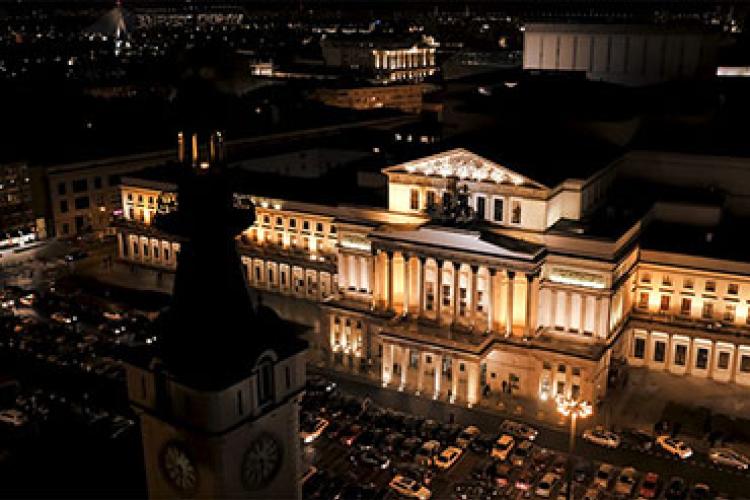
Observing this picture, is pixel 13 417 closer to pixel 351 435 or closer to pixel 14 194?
pixel 351 435

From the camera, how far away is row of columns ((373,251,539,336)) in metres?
69.9

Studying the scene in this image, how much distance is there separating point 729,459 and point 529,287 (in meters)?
19.9

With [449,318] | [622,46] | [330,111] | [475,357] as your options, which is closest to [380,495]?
[475,357]

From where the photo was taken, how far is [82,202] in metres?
114

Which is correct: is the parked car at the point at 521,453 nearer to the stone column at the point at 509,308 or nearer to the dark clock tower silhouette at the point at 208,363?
the stone column at the point at 509,308

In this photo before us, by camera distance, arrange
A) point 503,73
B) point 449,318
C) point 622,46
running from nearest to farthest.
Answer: point 449,318 → point 622,46 → point 503,73

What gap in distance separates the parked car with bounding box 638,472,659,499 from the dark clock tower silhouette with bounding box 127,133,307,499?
39777 mm

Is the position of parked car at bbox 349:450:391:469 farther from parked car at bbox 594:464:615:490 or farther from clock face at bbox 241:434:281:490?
clock face at bbox 241:434:281:490

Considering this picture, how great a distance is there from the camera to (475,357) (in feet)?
222

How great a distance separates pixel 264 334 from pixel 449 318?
5389cm

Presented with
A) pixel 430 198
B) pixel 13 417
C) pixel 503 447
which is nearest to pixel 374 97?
pixel 430 198

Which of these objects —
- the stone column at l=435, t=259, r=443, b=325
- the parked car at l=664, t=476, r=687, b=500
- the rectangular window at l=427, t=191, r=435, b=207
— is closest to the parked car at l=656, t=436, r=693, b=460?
the parked car at l=664, t=476, r=687, b=500

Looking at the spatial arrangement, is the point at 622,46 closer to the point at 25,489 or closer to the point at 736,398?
the point at 736,398

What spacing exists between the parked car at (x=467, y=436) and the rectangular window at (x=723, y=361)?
23.0 metres
